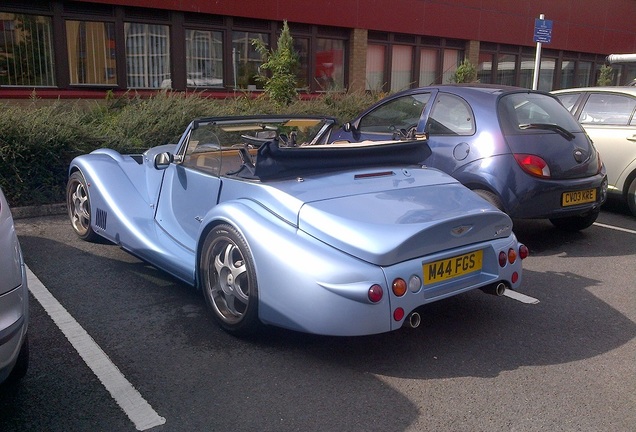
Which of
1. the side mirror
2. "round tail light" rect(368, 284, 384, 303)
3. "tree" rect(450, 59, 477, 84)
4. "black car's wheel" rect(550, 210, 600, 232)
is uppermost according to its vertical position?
"tree" rect(450, 59, 477, 84)

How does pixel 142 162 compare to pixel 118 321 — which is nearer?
pixel 118 321

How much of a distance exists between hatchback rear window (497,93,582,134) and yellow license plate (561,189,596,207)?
26.2 inches

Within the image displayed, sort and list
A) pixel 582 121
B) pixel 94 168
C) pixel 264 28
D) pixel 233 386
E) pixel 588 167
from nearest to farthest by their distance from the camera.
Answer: pixel 233 386, pixel 94 168, pixel 588 167, pixel 582 121, pixel 264 28

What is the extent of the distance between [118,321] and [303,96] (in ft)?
40.6

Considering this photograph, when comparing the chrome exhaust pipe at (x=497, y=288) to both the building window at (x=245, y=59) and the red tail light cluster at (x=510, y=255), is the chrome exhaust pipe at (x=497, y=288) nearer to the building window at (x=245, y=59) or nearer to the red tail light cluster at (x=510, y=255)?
the red tail light cluster at (x=510, y=255)

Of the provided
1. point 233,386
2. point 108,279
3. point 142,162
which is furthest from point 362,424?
point 142,162

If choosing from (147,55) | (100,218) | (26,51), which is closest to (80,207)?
(100,218)

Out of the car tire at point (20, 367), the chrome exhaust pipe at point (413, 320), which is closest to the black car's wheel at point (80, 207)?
the car tire at point (20, 367)

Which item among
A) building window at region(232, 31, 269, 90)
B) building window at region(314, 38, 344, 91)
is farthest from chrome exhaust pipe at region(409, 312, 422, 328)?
building window at region(314, 38, 344, 91)

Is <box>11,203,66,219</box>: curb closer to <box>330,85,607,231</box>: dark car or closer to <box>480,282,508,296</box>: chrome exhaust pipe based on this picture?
<box>330,85,607,231</box>: dark car

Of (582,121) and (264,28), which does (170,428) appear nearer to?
(582,121)

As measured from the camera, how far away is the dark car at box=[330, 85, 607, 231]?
18.6 feet

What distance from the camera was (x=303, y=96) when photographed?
15.8 meters

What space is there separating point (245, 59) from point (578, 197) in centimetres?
1074
